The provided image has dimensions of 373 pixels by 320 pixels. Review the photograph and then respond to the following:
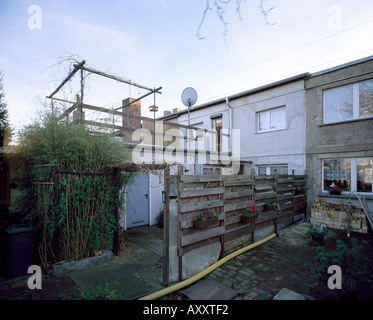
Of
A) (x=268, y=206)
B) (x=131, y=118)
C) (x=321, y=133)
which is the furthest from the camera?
(x=131, y=118)

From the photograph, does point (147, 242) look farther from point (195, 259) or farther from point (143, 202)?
point (195, 259)

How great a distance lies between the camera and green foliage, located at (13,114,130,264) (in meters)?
4.31

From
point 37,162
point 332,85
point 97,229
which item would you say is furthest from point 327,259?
point 332,85

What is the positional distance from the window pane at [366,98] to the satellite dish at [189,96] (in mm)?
5984

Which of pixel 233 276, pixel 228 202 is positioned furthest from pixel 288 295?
pixel 228 202

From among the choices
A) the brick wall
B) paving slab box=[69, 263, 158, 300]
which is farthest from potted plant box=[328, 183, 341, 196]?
the brick wall

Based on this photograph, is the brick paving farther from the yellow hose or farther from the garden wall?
the garden wall

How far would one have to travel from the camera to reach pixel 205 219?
4051mm

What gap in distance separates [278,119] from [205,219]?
24.2 feet

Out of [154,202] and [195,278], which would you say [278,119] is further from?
[195,278]

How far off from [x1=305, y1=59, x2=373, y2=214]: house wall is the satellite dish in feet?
15.0

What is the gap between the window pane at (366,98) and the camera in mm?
7004

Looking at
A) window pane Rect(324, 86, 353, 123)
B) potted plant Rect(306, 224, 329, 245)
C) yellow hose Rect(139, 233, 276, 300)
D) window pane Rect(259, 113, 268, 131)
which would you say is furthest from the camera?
window pane Rect(259, 113, 268, 131)
